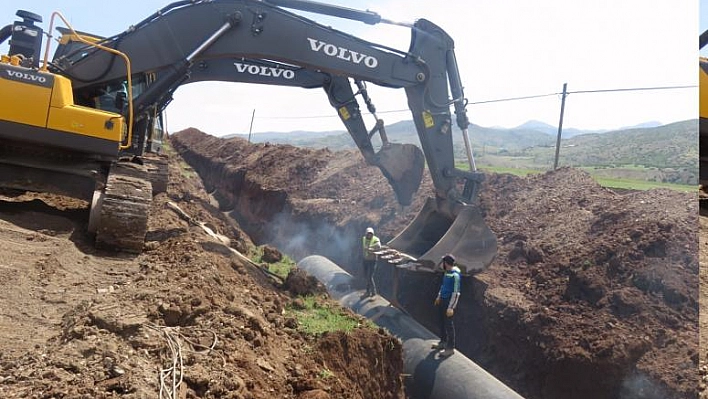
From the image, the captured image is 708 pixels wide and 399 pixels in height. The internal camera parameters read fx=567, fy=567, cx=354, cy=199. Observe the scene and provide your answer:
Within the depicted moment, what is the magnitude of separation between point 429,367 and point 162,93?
5.61 m

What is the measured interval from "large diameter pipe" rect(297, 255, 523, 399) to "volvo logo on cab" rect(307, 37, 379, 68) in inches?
159

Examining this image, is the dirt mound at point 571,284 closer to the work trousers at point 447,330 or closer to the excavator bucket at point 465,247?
the excavator bucket at point 465,247

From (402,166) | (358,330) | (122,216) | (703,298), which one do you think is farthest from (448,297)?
(122,216)

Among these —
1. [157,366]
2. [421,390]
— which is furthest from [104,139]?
[421,390]

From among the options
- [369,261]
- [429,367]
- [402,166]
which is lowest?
[429,367]

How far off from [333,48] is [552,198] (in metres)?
6.78

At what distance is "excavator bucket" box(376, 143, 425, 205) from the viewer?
34.5 ft

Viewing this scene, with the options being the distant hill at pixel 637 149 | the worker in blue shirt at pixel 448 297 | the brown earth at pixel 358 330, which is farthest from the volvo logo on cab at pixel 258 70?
the distant hill at pixel 637 149

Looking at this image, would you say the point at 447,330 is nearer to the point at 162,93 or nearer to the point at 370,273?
the point at 370,273

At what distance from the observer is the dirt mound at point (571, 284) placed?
814 centimetres

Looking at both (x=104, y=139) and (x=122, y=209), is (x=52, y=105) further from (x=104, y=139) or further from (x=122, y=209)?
(x=122, y=209)

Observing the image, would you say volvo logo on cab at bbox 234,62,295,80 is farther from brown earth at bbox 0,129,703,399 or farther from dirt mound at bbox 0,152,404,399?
dirt mound at bbox 0,152,404,399

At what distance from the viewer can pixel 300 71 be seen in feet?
39.3

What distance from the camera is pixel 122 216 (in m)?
7.32
